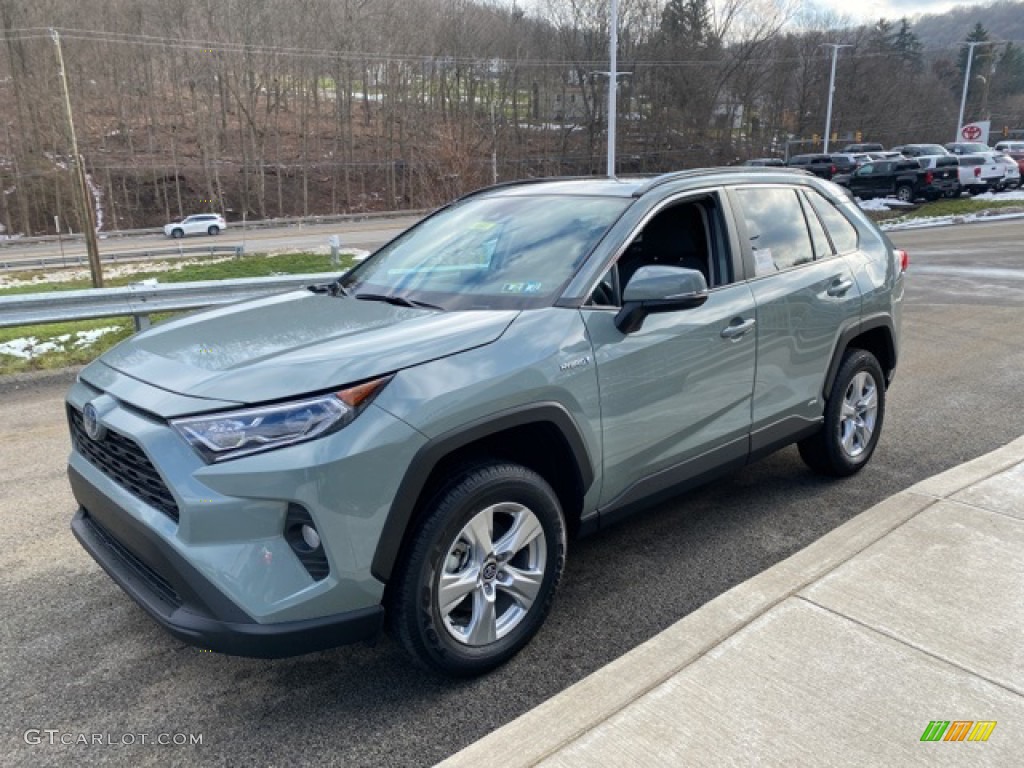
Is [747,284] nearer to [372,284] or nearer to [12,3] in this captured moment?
[372,284]

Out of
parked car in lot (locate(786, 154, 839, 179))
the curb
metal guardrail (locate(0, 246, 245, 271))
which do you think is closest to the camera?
the curb

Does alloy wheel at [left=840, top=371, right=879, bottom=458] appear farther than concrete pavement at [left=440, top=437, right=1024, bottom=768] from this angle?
Yes

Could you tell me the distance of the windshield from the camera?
3.17 metres

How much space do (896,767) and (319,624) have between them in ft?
5.64

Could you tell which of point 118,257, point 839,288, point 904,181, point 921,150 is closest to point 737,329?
point 839,288

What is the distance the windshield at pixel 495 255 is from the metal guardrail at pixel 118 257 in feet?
107

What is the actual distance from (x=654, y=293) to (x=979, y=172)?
32112 mm

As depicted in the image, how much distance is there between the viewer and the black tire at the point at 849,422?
427cm

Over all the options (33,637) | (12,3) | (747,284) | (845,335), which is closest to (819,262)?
(845,335)

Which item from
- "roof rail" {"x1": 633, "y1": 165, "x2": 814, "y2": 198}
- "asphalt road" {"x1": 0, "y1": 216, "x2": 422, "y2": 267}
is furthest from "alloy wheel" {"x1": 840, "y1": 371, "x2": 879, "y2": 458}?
"asphalt road" {"x1": 0, "y1": 216, "x2": 422, "y2": 267}

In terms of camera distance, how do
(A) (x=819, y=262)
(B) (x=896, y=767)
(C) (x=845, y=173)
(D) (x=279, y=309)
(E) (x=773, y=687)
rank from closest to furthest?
(B) (x=896, y=767)
(E) (x=773, y=687)
(D) (x=279, y=309)
(A) (x=819, y=262)
(C) (x=845, y=173)

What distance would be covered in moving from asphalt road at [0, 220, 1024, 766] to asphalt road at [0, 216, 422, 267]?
31.5m

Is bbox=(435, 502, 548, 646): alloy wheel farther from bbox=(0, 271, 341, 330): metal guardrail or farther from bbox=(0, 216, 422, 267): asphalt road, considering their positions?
bbox=(0, 216, 422, 267): asphalt road

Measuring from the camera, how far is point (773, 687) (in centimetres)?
249
